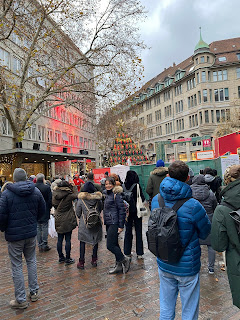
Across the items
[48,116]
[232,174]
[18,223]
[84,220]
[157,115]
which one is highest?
[157,115]

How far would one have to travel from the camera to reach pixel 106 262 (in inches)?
228

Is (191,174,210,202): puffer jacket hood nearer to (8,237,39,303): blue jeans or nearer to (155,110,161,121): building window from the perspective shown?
(8,237,39,303): blue jeans

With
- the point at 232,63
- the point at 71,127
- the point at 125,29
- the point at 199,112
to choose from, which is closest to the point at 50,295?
the point at 125,29

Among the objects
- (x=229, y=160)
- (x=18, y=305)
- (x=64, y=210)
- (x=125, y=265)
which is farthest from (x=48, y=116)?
(x=18, y=305)

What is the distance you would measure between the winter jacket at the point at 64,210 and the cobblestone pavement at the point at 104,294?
35.1 inches

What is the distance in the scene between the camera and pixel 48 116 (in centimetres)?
3228

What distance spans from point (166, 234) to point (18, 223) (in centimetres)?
261

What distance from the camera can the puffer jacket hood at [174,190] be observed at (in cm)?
249

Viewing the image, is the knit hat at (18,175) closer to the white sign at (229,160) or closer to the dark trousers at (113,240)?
the dark trousers at (113,240)

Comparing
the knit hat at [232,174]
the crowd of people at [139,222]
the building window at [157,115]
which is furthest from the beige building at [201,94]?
the knit hat at [232,174]

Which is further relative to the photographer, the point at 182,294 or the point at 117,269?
the point at 117,269

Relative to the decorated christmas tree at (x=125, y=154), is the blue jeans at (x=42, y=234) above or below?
below

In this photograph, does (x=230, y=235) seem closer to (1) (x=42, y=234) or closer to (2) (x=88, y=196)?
(2) (x=88, y=196)

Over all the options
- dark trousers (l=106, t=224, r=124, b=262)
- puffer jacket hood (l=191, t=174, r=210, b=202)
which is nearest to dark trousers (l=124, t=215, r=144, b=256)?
dark trousers (l=106, t=224, r=124, b=262)
